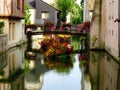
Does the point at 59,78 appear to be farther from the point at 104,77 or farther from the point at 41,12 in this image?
the point at 41,12

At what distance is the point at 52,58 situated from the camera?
31359 millimetres

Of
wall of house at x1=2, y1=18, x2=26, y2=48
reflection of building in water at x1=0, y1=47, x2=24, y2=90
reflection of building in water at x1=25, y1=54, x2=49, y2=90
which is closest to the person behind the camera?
reflection of building in water at x1=0, y1=47, x2=24, y2=90

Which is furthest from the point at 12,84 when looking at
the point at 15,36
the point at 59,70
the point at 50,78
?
the point at 15,36

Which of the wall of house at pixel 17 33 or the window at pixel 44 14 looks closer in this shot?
the wall of house at pixel 17 33

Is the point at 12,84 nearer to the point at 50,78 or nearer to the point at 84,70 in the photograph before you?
the point at 50,78

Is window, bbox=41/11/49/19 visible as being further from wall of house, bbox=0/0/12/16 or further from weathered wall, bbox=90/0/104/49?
wall of house, bbox=0/0/12/16

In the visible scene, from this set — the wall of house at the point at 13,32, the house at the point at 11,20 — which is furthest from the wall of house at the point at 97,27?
the wall of house at the point at 13,32

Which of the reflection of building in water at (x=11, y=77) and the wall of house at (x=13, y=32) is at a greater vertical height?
the wall of house at (x=13, y=32)

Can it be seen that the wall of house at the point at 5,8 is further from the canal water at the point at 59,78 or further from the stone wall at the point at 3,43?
the canal water at the point at 59,78

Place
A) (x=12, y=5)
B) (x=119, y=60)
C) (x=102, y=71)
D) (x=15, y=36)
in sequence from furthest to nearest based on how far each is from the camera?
(x=15, y=36) < (x=12, y=5) < (x=119, y=60) < (x=102, y=71)

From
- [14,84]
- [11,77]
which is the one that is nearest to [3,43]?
[11,77]

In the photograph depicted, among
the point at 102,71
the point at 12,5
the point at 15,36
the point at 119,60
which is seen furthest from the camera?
the point at 15,36

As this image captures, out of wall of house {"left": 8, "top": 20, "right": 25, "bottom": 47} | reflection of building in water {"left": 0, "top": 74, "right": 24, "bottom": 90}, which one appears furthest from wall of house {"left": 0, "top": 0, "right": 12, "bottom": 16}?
reflection of building in water {"left": 0, "top": 74, "right": 24, "bottom": 90}

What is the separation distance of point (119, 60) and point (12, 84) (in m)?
10.4
